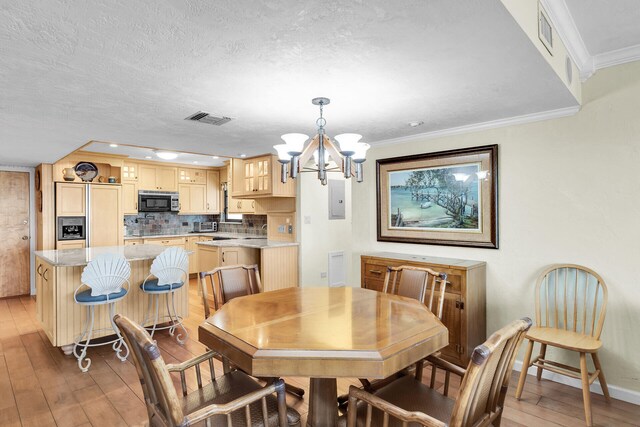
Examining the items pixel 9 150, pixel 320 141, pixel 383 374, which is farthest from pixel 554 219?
pixel 9 150

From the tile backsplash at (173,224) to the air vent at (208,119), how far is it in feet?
11.1

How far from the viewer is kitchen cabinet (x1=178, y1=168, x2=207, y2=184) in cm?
701

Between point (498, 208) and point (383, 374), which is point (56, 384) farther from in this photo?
point (498, 208)

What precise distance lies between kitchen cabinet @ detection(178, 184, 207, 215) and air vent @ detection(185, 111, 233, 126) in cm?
434

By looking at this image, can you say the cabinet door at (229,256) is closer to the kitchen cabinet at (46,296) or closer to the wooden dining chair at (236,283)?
the kitchen cabinet at (46,296)

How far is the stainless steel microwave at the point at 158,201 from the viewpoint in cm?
647

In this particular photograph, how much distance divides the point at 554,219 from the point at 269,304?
92.7 inches

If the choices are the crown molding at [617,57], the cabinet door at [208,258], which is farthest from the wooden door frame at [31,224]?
the crown molding at [617,57]

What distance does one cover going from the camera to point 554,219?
2.83 metres

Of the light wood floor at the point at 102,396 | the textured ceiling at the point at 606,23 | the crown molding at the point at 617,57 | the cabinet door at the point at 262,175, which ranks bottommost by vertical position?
the light wood floor at the point at 102,396

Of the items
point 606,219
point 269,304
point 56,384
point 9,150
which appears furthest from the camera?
point 9,150

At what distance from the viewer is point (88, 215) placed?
18.2ft

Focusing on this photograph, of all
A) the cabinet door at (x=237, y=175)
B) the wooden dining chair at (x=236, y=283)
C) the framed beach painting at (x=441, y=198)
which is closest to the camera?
the wooden dining chair at (x=236, y=283)

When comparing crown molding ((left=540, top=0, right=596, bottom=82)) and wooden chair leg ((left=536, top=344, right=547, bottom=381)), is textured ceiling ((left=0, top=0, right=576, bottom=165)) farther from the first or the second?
wooden chair leg ((left=536, top=344, right=547, bottom=381))
